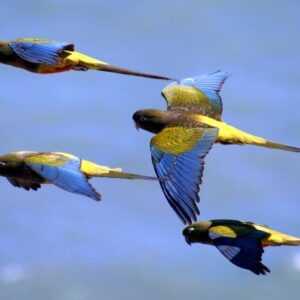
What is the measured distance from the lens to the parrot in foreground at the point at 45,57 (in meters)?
25.5

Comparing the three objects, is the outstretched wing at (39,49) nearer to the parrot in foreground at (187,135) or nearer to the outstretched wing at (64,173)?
the outstretched wing at (64,173)

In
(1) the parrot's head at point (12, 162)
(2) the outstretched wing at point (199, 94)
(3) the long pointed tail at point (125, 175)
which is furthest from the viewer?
(2) the outstretched wing at point (199, 94)

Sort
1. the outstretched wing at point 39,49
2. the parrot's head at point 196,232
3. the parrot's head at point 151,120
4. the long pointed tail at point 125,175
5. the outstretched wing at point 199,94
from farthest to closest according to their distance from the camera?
the outstretched wing at point 199,94, the parrot's head at point 151,120, the parrot's head at point 196,232, the outstretched wing at point 39,49, the long pointed tail at point 125,175

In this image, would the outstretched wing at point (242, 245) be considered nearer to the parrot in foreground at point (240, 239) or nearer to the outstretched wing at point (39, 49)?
the parrot in foreground at point (240, 239)

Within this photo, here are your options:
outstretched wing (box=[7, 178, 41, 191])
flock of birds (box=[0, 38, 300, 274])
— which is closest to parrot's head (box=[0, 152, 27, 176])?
flock of birds (box=[0, 38, 300, 274])

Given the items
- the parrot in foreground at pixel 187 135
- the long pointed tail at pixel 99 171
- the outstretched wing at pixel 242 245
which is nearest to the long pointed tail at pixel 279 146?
the parrot in foreground at pixel 187 135

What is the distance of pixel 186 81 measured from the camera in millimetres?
28578

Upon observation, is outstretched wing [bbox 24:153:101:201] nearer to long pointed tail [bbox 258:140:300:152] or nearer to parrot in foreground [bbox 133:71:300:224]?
parrot in foreground [bbox 133:71:300:224]

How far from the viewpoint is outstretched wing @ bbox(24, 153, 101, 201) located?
23.6 meters

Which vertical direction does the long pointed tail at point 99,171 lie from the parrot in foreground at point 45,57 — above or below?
below

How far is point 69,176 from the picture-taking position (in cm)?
2400

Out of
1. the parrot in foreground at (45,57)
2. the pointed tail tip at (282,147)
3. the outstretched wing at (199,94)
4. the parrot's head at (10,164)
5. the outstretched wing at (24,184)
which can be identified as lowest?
the outstretched wing at (24,184)

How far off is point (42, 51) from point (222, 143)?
2.79 meters

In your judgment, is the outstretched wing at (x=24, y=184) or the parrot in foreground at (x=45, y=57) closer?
the outstretched wing at (x=24, y=184)
